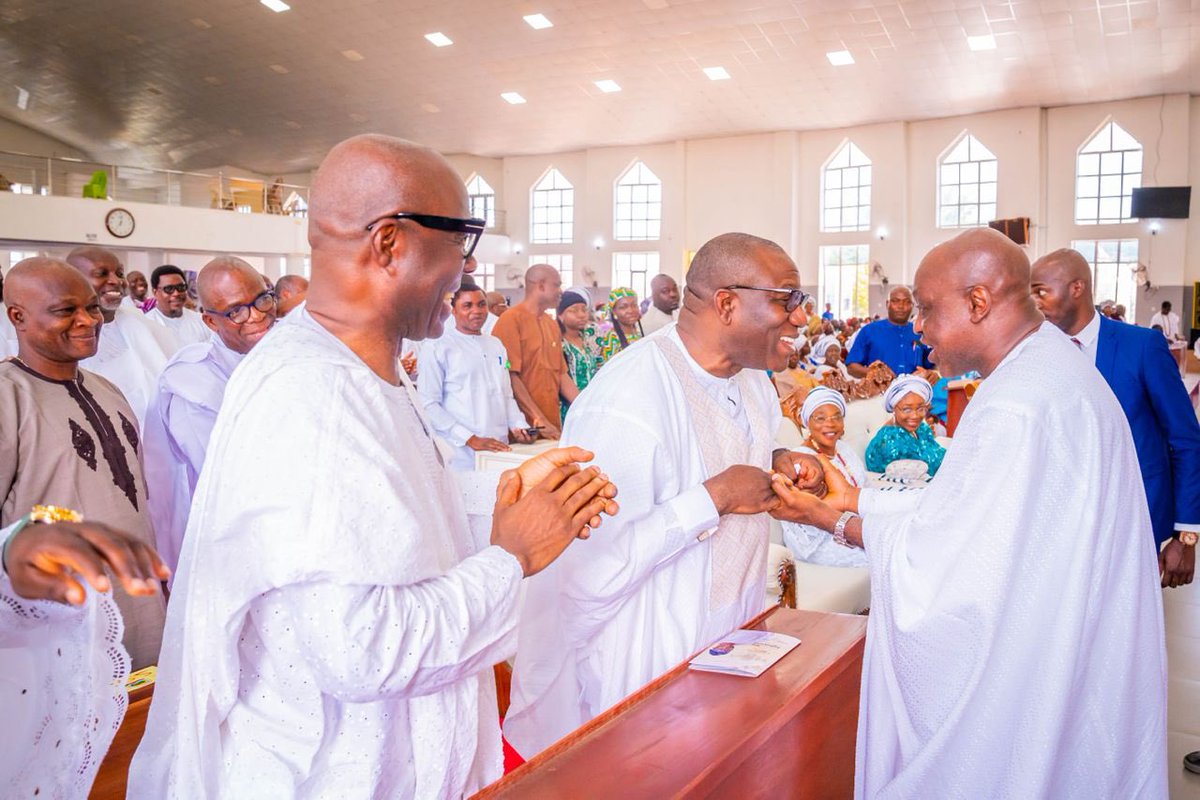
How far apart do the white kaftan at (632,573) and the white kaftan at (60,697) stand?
104cm

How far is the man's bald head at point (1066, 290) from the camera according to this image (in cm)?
363

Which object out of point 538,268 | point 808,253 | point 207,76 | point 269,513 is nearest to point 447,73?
point 207,76

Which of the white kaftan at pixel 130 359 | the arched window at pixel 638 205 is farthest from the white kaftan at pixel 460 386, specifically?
the arched window at pixel 638 205

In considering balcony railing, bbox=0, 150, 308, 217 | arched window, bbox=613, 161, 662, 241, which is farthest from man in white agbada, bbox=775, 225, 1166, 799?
arched window, bbox=613, 161, 662, 241

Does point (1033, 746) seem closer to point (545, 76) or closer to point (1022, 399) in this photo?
point (1022, 399)

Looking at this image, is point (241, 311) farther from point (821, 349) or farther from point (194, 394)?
point (821, 349)

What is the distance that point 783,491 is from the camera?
2.30m

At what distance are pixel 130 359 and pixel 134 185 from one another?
14244 millimetres

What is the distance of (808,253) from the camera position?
74.6ft

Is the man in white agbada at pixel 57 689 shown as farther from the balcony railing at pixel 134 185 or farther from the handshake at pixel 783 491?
the balcony railing at pixel 134 185

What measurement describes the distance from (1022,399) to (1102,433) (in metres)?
0.17

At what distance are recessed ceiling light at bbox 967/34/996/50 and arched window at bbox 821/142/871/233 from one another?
5.39 meters

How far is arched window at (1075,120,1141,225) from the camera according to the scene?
19688mm

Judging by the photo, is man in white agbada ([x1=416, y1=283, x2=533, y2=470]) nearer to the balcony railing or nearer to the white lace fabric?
the white lace fabric
